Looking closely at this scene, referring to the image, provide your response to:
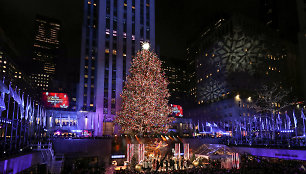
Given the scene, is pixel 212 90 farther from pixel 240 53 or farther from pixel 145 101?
pixel 145 101

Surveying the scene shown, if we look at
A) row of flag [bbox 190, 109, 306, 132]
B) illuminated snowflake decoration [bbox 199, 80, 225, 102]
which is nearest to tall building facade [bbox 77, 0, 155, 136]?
row of flag [bbox 190, 109, 306, 132]

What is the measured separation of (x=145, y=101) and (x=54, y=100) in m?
31.7

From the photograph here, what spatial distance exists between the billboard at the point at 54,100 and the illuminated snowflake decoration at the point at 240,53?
53703 mm

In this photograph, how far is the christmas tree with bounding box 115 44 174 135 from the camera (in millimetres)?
30703

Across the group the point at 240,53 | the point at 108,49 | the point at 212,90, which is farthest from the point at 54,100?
the point at 240,53

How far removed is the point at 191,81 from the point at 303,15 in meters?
65.0

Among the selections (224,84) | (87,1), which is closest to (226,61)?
(224,84)

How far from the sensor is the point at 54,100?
175 feet

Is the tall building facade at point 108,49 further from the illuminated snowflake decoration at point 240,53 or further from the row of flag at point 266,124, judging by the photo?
the illuminated snowflake decoration at point 240,53

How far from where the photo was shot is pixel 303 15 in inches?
2847

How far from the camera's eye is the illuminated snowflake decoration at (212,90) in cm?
7962

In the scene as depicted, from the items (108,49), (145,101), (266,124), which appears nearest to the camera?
(145,101)

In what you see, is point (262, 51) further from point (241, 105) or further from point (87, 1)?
point (87, 1)

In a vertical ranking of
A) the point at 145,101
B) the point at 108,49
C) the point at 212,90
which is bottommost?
the point at 145,101
